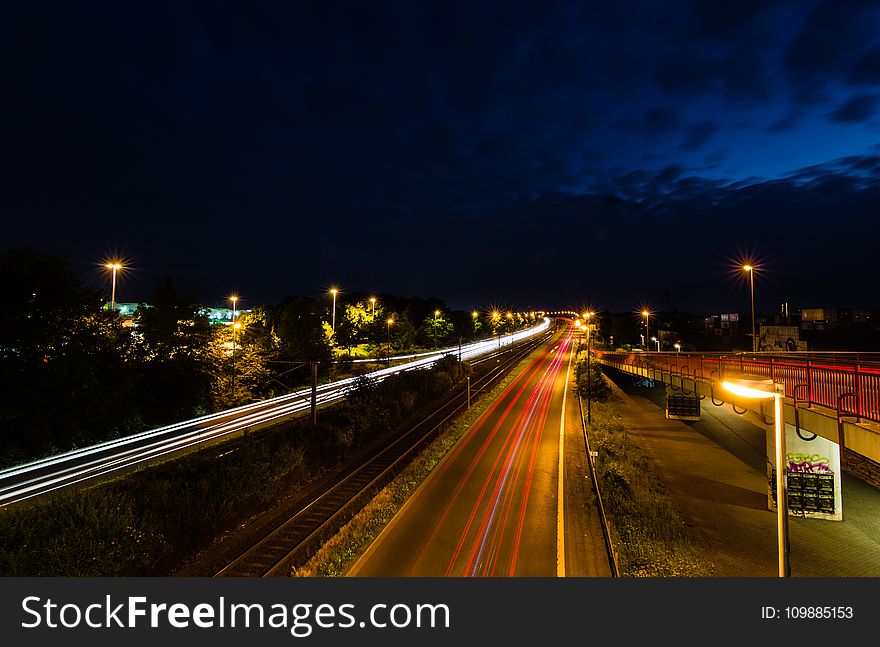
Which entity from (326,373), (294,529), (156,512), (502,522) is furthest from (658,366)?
(326,373)

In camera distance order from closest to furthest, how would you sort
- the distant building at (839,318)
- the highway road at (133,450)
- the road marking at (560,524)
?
the road marking at (560,524) → the highway road at (133,450) → the distant building at (839,318)

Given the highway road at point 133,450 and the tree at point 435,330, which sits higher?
the tree at point 435,330

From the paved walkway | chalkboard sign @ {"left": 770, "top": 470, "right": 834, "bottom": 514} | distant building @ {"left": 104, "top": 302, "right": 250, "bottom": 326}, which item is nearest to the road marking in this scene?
the paved walkway

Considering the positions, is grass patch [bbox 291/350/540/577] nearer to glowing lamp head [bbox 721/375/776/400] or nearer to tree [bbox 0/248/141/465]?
glowing lamp head [bbox 721/375/776/400]

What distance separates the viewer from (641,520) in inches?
634

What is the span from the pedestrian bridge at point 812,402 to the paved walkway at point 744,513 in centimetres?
150

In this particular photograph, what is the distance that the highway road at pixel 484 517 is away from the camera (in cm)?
1250

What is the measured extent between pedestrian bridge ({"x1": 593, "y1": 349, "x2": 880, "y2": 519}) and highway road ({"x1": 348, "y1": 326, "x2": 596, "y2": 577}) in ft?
26.8

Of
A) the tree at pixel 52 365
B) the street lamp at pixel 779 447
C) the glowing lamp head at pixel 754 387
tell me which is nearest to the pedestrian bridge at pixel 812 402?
the glowing lamp head at pixel 754 387

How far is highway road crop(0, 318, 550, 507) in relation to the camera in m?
16.3

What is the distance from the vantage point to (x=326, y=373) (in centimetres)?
4878

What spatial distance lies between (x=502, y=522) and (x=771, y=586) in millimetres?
10951

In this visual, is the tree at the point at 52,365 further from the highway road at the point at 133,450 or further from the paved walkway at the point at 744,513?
the paved walkway at the point at 744,513

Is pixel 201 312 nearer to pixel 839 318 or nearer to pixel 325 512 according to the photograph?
pixel 325 512
